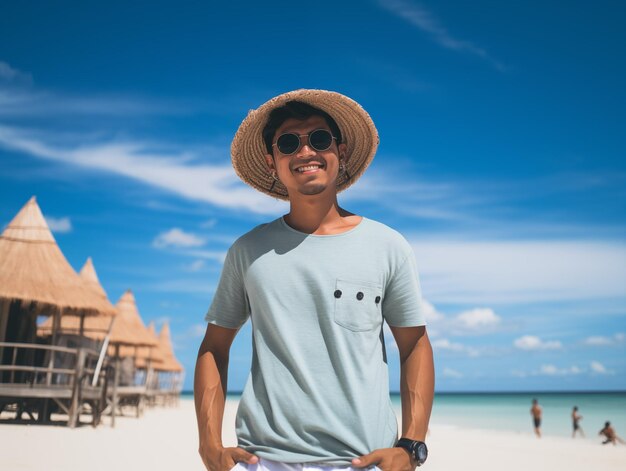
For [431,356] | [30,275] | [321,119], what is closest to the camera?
[431,356]

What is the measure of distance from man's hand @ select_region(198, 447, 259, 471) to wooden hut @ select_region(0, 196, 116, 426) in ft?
40.6

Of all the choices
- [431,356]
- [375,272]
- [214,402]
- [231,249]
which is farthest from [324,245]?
[214,402]

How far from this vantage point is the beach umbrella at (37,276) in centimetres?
1370

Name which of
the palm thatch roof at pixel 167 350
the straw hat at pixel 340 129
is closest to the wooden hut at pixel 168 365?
the palm thatch roof at pixel 167 350

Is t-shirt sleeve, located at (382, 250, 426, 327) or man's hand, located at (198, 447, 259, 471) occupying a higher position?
t-shirt sleeve, located at (382, 250, 426, 327)

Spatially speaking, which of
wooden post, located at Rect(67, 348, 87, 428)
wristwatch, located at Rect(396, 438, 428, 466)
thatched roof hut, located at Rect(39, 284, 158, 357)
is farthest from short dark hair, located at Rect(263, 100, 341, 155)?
thatched roof hut, located at Rect(39, 284, 158, 357)

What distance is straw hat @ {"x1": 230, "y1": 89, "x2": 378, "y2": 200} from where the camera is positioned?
2.25 m

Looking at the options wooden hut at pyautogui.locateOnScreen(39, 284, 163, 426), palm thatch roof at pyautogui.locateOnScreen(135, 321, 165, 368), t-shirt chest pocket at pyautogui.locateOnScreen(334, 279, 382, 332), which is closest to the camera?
t-shirt chest pocket at pyautogui.locateOnScreen(334, 279, 382, 332)

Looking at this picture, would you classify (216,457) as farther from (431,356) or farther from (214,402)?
(431,356)

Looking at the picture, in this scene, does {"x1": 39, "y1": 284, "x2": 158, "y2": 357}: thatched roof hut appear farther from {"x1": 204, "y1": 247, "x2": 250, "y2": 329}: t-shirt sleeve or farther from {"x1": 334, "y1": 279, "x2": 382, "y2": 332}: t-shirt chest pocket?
{"x1": 334, "y1": 279, "x2": 382, "y2": 332}: t-shirt chest pocket

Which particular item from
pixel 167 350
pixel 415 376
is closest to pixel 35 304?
pixel 415 376

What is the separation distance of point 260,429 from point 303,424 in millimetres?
132

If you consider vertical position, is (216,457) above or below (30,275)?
below

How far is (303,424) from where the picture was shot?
175cm
